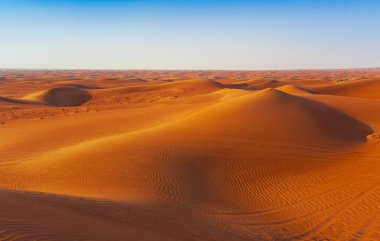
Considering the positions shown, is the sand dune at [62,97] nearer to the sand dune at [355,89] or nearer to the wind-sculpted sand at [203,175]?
the wind-sculpted sand at [203,175]

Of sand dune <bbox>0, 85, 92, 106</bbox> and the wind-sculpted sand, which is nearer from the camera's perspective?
the wind-sculpted sand

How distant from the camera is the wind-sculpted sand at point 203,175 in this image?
7.18 meters

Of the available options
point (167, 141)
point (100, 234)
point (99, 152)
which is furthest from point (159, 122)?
point (100, 234)

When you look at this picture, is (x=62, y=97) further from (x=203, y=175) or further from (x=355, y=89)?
(x=355, y=89)

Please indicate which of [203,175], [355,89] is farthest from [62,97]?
[355,89]

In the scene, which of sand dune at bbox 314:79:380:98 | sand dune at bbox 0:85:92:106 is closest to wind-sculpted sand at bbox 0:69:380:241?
sand dune at bbox 0:85:92:106

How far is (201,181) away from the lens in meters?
11.5

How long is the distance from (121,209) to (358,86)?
4541cm

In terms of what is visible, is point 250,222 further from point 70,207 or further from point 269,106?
point 269,106

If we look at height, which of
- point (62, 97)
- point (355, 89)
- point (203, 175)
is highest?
point (355, 89)

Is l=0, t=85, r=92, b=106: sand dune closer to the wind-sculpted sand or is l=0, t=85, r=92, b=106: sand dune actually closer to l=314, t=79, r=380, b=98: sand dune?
the wind-sculpted sand

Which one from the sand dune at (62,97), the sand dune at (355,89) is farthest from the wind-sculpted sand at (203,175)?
the sand dune at (355,89)

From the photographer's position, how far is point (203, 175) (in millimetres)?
12070

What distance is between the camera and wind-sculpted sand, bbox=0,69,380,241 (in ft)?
23.6
